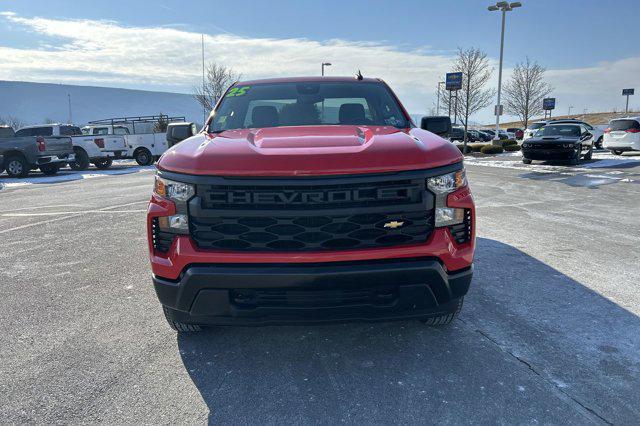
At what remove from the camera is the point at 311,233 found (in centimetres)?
247

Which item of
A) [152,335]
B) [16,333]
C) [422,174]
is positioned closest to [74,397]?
[152,335]

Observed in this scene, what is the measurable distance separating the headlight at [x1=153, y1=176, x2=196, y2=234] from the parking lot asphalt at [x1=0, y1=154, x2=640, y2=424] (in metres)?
0.91

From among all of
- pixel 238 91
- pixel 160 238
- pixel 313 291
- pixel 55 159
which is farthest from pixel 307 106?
pixel 55 159

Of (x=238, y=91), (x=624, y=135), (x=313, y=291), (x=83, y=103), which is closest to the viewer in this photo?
(x=313, y=291)

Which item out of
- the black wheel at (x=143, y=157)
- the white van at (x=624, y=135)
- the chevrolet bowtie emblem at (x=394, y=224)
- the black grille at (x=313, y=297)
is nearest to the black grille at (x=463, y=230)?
the chevrolet bowtie emblem at (x=394, y=224)

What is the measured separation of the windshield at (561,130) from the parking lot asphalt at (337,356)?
42.9ft

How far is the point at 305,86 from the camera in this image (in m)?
4.22

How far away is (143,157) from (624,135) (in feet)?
68.7

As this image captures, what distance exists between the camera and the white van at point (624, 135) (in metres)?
18.5

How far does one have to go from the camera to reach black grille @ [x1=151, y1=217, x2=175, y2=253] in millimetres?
2595

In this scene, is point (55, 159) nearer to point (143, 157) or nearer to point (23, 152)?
point (23, 152)

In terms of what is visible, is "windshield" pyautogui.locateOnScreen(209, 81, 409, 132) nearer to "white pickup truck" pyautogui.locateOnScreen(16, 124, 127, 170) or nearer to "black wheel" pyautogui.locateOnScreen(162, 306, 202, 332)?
"black wheel" pyautogui.locateOnScreen(162, 306, 202, 332)

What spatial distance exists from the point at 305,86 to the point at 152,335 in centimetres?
253

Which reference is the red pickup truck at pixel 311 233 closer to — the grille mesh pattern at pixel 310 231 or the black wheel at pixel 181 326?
the grille mesh pattern at pixel 310 231
